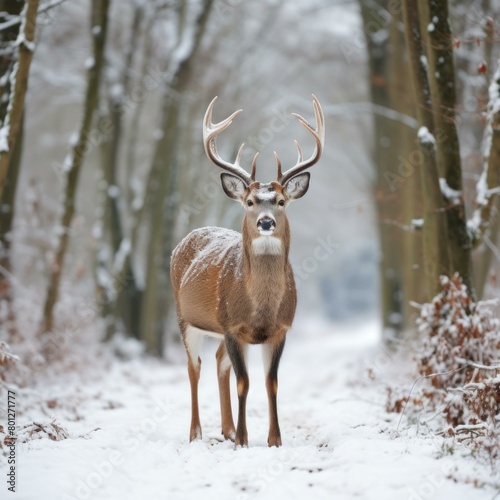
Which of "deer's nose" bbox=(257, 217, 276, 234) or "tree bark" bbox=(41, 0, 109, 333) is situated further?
"tree bark" bbox=(41, 0, 109, 333)

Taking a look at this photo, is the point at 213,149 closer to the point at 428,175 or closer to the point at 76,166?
the point at 428,175

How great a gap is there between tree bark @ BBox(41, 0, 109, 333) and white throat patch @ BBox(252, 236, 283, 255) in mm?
5704

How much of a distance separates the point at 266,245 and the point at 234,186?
2.26ft

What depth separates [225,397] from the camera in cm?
670

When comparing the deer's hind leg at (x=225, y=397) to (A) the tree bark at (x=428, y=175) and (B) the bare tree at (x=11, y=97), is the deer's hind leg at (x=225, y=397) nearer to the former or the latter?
(A) the tree bark at (x=428, y=175)

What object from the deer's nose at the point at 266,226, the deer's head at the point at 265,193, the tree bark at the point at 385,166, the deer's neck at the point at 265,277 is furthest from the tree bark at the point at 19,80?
the tree bark at the point at 385,166

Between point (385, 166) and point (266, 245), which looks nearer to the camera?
point (266, 245)

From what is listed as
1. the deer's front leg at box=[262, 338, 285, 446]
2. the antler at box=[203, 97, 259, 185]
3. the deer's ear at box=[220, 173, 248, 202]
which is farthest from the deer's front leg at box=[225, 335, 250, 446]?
the antler at box=[203, 97, 259, 185]

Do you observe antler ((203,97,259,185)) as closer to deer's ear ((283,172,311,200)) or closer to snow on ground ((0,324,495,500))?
deer's ear ((283,172,311,200))

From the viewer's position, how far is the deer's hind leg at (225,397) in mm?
6602

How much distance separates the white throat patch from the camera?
5980 millimetres

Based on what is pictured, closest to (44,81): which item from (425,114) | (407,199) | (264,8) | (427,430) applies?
(264,8)

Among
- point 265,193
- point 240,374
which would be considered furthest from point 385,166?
point 240,374

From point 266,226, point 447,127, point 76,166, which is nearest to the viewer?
point 266,226
